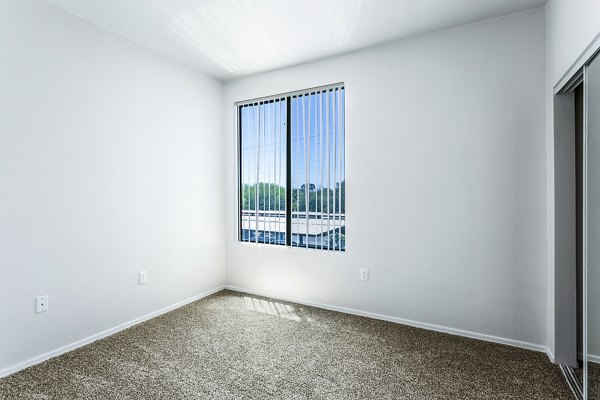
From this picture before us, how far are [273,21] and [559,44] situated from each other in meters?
2.02

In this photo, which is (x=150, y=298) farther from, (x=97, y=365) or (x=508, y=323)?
(x=508, y=323)

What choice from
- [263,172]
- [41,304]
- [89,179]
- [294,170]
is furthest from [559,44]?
[41,304]

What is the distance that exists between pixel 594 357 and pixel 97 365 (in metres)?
3.04

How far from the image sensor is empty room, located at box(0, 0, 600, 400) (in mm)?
2062

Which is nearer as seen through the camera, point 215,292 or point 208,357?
point 208,357

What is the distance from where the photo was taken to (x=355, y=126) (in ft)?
10.3

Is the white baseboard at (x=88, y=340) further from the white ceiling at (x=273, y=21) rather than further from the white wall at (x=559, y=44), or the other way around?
the white wall at (x=559, y=44)

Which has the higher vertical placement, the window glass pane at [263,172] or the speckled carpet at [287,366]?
the window glass pane at [263,172]

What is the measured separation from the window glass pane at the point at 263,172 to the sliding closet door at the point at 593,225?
2.58m

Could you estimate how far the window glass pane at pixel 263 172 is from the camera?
3656mm

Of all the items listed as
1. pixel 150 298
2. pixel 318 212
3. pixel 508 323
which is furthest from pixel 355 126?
pixel 150 298

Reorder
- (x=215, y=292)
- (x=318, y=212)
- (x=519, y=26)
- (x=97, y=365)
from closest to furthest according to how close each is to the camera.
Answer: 1. (x=97, y=365)
2. (x=519, y=26)
3. (x=318, y=212)
4. (x=215, y=292)

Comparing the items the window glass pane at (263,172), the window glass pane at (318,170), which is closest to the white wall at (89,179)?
the window glass pane at (263,172)

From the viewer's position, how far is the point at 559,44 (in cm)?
208
